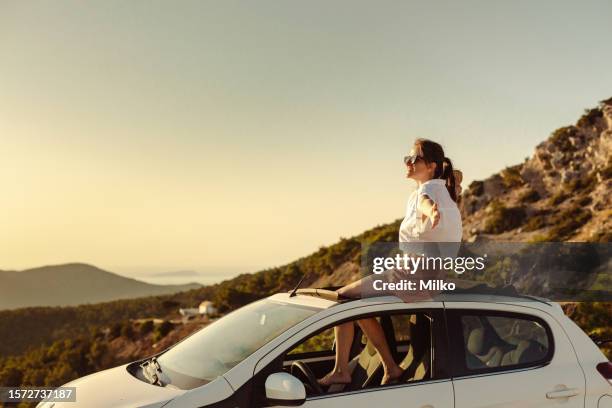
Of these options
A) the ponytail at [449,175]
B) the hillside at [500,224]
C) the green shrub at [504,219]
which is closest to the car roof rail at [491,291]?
the ponytail at [449,175]

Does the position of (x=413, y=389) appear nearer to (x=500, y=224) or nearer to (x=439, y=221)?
(x=439, y=221)

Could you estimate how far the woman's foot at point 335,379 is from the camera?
4410 millimetres

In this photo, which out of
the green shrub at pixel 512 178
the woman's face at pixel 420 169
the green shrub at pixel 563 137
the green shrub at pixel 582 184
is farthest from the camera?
the green shrub at pixel 512 178

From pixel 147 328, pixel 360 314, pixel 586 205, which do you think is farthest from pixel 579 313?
pixel 147 328

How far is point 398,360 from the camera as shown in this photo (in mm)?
4707

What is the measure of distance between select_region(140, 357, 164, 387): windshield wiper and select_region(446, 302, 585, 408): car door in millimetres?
1898

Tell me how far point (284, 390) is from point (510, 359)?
1.78 meters

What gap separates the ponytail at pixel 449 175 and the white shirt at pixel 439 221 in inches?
8.0

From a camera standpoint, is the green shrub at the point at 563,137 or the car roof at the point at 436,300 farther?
the green shrub at the point at 563,137

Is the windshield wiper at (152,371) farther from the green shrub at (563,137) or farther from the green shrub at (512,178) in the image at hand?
the green shrub at (563,137)

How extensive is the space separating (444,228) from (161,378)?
7.53ft

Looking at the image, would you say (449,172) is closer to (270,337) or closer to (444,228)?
(444,228)

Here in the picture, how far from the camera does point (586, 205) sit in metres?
30.7

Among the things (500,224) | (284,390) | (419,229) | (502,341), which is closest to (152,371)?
(284,390)
